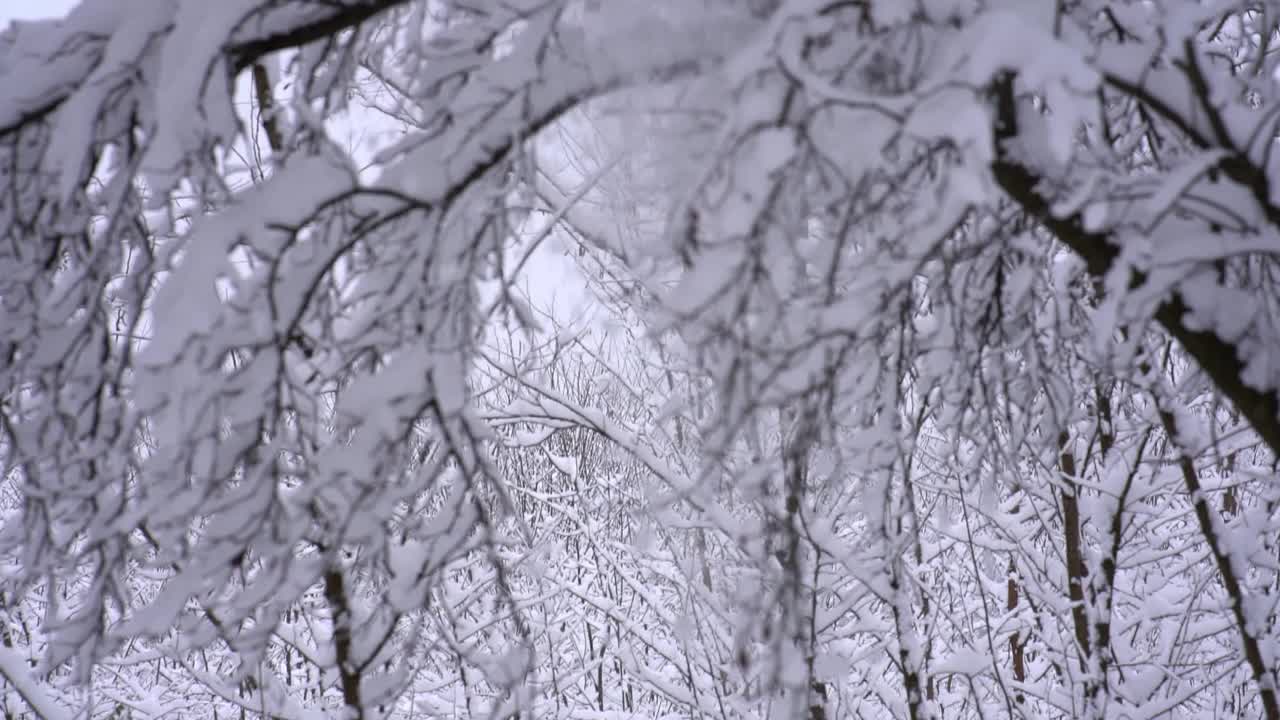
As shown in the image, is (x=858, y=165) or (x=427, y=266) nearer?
(x=858, y=165)

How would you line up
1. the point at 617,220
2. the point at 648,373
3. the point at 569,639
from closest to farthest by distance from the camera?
the point at 617,220, the point at 648,373, the point at 569,639

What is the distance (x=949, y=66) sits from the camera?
1.38 metres

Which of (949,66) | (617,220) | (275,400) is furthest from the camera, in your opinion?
(617,220)

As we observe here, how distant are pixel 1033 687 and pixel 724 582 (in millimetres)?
1964

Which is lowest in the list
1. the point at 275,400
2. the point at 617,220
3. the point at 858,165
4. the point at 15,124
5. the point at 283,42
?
the point at 275,400

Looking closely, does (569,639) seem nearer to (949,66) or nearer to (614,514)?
(614,514)

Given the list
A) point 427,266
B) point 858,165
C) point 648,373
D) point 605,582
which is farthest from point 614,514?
point 858,165

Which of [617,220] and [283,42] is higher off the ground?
[617,220]

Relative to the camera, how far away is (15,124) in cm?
204

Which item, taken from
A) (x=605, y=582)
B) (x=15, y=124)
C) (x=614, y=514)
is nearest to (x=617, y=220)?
(x=15, y=124)

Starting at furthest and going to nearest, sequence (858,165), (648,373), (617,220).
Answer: (648,373), (617,220), (858,165)

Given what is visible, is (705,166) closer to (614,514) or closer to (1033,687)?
(1033,687)

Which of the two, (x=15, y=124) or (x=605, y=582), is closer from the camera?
(x=15, y=124)

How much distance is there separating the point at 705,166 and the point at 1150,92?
3.47 ft
